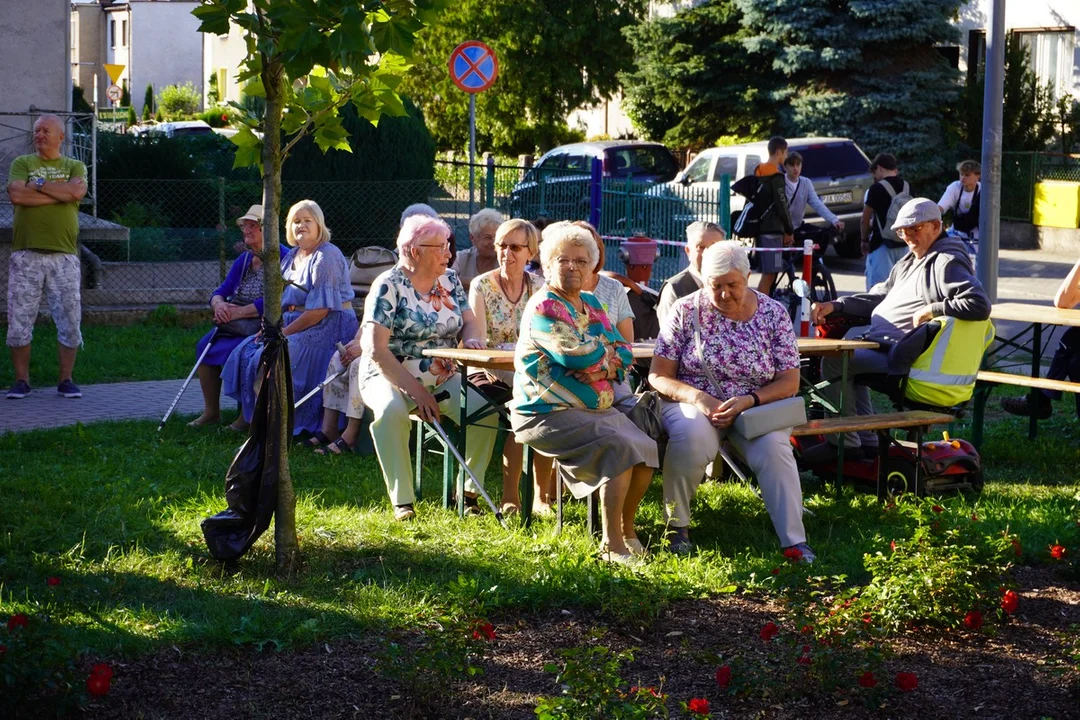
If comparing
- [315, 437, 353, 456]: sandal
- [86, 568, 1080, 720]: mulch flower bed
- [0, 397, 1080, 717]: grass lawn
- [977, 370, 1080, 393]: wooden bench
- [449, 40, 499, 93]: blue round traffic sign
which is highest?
[449, 40, 499, 93]: blue round traffic sign

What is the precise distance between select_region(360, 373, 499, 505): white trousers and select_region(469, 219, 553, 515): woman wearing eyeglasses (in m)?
0.11

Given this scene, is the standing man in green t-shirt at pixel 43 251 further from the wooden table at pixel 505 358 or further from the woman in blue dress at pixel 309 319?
the wooden table at pixel 505 358

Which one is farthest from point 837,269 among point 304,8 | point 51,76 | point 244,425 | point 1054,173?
point 304,8

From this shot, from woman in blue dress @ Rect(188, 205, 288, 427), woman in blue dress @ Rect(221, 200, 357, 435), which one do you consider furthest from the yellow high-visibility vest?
woman in blue dress @ Rect(188, 205, 288, 427)

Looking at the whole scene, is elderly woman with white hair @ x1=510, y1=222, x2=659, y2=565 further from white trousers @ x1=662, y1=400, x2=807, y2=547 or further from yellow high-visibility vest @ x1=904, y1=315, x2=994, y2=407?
yellow high-visibility vest @ x1=904, y1=315, x2=994, y2=407

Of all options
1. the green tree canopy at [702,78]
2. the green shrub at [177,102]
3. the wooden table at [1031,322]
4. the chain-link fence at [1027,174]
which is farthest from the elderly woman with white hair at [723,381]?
the green shrub at [177,102]

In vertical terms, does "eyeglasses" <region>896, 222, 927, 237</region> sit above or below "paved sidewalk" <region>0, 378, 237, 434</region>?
above

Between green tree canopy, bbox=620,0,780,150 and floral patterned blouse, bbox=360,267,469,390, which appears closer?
floral patterned blouse, bbox=360,267,469,390

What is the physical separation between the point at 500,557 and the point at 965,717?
91.7 inches

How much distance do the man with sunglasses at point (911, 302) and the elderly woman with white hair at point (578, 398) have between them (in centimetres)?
194

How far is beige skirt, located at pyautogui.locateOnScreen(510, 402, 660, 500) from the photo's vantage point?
614 centimetres

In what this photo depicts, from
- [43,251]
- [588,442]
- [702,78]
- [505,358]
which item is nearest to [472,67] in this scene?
[43,251]

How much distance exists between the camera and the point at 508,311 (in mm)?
7699

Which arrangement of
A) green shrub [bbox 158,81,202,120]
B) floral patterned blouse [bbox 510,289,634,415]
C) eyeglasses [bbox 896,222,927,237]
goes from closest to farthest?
floral patterned blouse [bbox 510,289,634,415] < eyeglasses [bbox 896,222,927,237] < green shrub [bbox 158,81,202,120]
